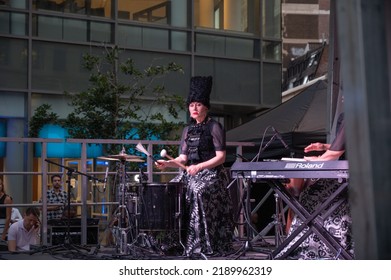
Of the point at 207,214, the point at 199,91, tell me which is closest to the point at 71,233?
the point at 207,214

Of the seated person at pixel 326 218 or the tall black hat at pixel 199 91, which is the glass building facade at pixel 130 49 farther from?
the seated person at pixel 326 218

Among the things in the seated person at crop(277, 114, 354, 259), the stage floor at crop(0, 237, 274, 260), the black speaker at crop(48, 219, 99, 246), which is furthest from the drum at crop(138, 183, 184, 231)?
the black speaker at crop(48, 219, 99, 246)

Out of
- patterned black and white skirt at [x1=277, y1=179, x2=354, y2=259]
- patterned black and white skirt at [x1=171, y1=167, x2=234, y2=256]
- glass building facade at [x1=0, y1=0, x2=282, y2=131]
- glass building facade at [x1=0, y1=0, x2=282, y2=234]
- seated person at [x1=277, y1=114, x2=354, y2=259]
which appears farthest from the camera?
glass building facade at [x1=0, y1=0, x2=282, y2=131]

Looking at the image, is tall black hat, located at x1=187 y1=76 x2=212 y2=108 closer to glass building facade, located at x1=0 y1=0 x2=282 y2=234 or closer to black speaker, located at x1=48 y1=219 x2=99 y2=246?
black speaker, located at x1=48 y1=219 x2=99 y2=246

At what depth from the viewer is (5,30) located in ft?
42.9

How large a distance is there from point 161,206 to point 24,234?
60.9 inches

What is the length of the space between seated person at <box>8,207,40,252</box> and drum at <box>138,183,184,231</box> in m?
1.31

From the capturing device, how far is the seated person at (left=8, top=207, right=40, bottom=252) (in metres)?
6.30

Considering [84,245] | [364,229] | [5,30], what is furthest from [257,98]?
[364,229]

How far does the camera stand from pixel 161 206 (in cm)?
560

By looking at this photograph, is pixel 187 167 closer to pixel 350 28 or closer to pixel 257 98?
pixel 350 28

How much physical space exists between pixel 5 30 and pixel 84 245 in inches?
296

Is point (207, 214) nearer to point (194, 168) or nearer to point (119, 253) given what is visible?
point (194, 168)
